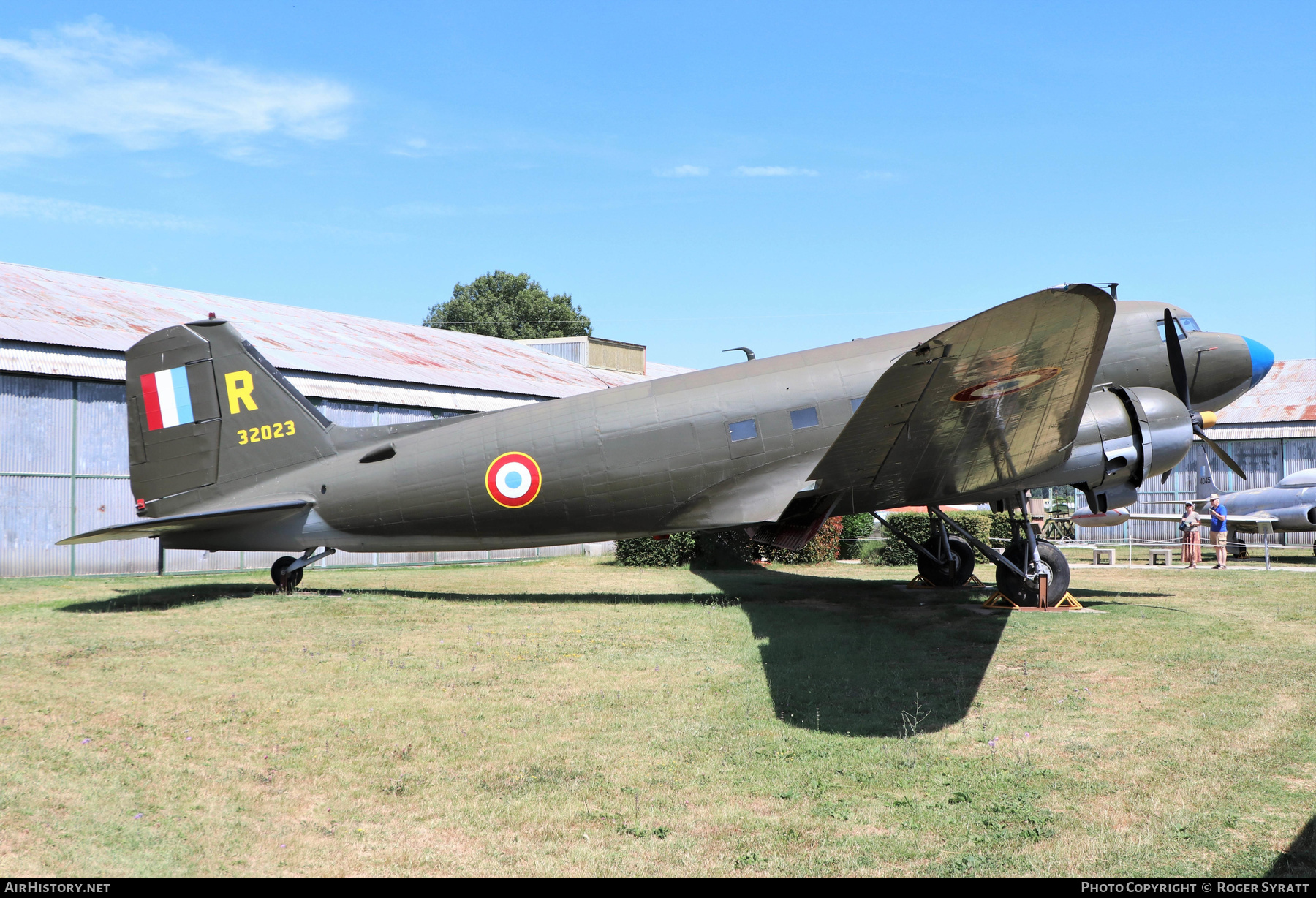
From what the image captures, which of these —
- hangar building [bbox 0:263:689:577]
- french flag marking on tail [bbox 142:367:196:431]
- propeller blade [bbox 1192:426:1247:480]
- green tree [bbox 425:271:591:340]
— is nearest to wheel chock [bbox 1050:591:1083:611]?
propeller blade [bbox 1192:426:1247:480]

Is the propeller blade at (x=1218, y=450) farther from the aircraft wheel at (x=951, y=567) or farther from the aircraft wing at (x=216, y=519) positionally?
the aircraft wing at (x=216, y=519)

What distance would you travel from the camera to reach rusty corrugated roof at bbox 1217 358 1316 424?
34.8m

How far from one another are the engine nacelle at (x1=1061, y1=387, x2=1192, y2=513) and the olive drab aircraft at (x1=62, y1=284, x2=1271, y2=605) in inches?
1.2

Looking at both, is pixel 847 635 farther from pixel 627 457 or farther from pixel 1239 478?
pixel 1239 478

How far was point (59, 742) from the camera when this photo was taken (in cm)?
698

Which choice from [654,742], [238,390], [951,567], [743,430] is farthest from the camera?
[951,567]

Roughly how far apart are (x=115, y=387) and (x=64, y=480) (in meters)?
2.46

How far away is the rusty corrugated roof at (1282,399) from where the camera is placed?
114ft

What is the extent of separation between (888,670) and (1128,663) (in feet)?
9.28

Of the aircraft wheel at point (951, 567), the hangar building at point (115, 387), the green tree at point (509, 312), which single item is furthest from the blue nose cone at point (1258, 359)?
the green tree at point (509, 312)

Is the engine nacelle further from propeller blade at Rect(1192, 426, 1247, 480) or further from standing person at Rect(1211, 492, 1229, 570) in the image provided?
standing person at Rect(1211, 492, 1229, 570)

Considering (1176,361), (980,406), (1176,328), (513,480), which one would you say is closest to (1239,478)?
(1176,328)

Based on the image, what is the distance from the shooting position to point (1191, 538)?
23.8m

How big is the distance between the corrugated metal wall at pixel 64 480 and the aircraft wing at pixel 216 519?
4351mm
